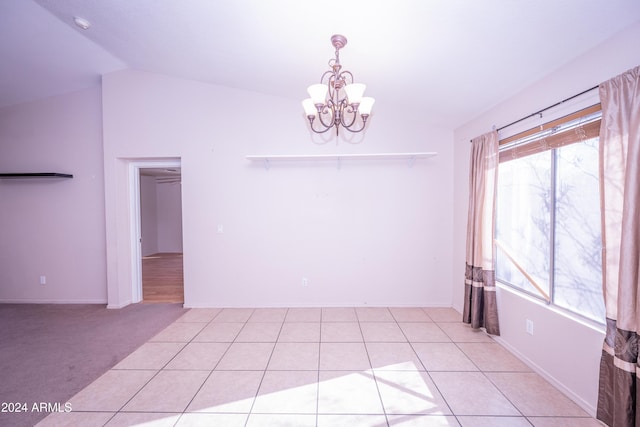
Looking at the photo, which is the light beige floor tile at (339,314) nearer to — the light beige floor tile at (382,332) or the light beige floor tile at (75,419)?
the light beige floor tile at (382,332)

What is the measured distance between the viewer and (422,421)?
5.57 feet

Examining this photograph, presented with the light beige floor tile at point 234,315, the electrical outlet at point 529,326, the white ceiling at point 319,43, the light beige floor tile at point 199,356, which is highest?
the white ceiling at point 319,43

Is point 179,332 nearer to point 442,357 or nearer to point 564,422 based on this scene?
point 442,357

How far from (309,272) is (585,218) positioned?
2862mm

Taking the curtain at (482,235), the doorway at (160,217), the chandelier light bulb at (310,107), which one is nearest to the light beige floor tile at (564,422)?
the curtain at (482,235)

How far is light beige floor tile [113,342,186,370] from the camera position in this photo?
232cm

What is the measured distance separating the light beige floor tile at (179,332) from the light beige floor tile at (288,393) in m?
1.23

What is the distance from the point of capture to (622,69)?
5.11ft

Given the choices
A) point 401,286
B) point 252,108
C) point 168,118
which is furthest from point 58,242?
point 401,286

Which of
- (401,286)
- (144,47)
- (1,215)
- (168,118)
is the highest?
(144,47)

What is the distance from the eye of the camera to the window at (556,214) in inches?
72.2

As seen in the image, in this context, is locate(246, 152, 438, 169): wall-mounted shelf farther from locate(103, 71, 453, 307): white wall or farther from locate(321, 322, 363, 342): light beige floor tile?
locate(321, 322, 363, 342): light beige floor tile

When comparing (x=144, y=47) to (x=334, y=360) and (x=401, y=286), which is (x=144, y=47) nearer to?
(x=334, y=360)

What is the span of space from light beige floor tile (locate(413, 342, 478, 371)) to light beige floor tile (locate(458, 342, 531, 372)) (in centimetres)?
8
